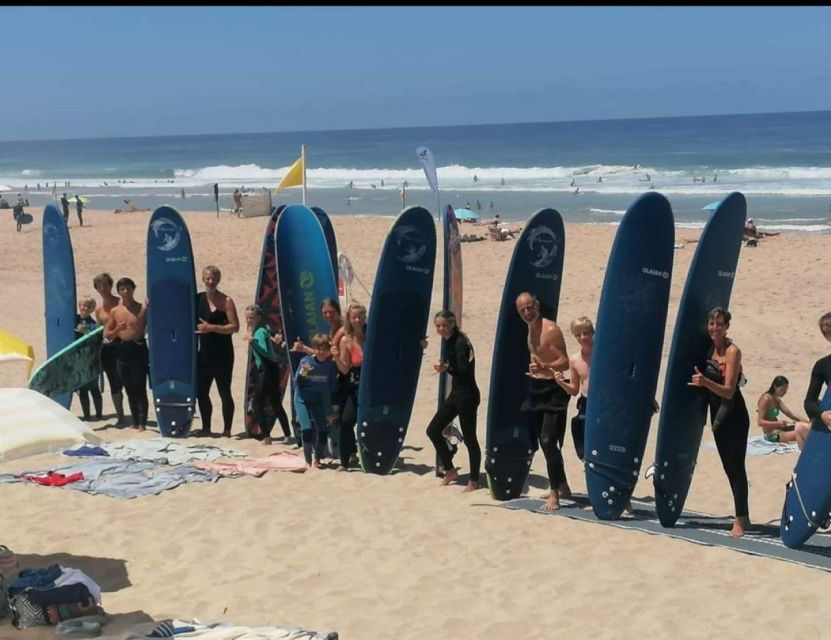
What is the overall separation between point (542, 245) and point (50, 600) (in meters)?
3.78

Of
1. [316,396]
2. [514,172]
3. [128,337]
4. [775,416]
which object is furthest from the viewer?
[514,172]

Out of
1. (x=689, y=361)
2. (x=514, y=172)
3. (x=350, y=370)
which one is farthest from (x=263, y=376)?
(x=514, y=172)

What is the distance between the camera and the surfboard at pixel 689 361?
5.93 meters

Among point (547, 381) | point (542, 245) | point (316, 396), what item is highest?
point (542, 245)

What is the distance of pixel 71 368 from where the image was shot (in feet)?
28.2

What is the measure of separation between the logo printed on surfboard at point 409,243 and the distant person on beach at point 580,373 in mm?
1508

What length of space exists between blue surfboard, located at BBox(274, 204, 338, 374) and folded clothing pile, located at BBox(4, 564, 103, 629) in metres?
3.43

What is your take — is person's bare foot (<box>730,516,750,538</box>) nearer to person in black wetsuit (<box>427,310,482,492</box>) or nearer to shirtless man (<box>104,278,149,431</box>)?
person in black wetsuit (<box>427,310,482,492</box>)

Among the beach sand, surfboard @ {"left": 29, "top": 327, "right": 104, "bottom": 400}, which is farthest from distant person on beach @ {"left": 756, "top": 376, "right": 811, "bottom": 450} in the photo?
surfboard @ {"left": 29, "top": 327, "right": 104, "bottom": 400}

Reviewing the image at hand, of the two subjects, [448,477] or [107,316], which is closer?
[448,477]

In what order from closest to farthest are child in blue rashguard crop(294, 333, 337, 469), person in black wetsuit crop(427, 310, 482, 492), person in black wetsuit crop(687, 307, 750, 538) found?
person in black wetsuit crop(687, 307, 750, 538), person in black wetsuit crop(427, 310, 482, 492), child in blue rashguard crop(294, 333, 337, 469)

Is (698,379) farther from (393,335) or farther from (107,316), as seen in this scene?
(107,316)

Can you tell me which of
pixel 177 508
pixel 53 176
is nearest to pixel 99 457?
pixel 177 508

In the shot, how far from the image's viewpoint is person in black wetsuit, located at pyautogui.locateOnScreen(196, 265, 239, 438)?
8188 millimetres
